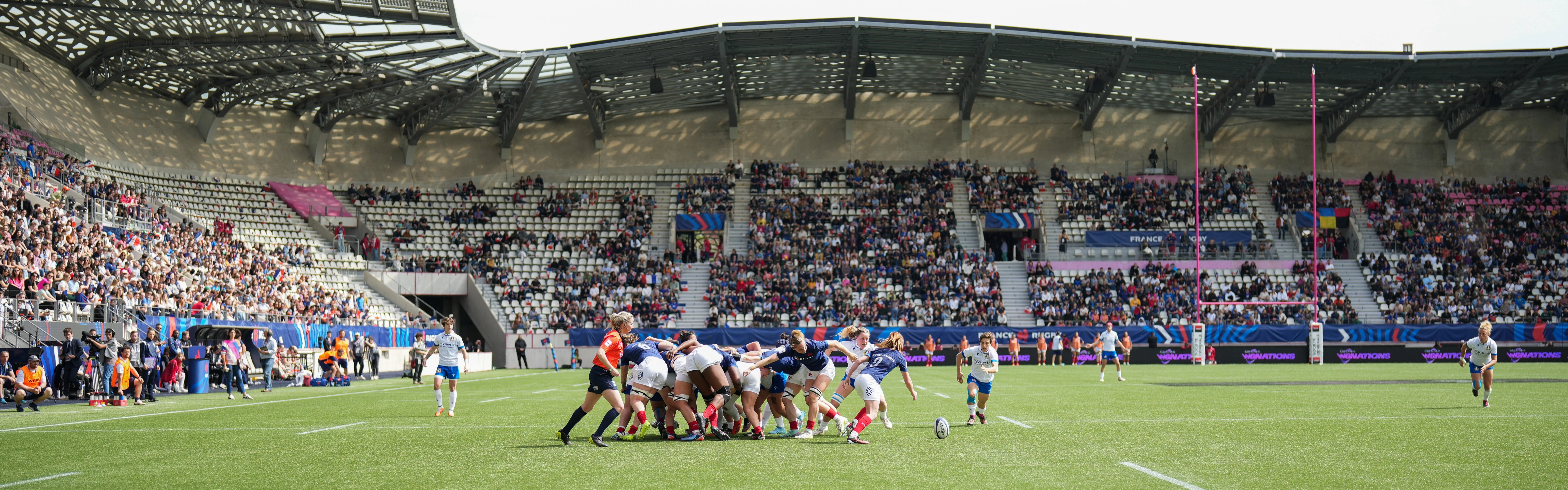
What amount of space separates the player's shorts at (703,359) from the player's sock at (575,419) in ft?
4.46

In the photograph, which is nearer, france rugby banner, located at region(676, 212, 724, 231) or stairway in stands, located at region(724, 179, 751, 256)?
stairway in stands, located at region(724, 179, 751, 256)

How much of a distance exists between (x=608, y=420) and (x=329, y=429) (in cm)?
502

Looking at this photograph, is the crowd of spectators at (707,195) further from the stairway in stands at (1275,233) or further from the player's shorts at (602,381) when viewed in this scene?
the player's shorts at (602,381)

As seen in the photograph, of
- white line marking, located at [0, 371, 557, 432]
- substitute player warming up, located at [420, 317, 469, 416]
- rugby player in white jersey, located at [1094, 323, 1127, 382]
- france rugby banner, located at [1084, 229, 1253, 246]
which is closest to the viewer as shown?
white line marking, located at [0, 371, 557, 432]

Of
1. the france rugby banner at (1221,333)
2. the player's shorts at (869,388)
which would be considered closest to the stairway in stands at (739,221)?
the france rugby banner at (1221,333)

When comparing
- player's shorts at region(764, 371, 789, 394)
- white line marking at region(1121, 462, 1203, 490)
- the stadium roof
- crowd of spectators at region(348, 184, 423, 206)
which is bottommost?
white line marking at region(1121, 462, 1203, 490)

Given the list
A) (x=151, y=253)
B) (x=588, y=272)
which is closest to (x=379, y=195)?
(x=588, y=272)

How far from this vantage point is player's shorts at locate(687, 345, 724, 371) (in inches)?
510

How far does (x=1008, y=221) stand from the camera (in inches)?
2154

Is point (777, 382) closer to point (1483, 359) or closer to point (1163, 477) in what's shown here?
point (1163, 477)

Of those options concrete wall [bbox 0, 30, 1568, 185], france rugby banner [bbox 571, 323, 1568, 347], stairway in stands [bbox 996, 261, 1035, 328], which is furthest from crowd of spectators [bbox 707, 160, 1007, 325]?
concrete wall [bbox 0, 30, 1568, 185]

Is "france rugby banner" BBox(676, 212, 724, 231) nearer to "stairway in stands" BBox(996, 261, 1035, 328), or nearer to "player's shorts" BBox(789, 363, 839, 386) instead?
"stairway in stands" BBox(996, 261, 1035, 328)

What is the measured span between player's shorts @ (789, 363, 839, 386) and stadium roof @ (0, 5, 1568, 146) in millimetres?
29706

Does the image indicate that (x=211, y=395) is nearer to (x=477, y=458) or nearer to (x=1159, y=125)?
(x=477, y=458)
